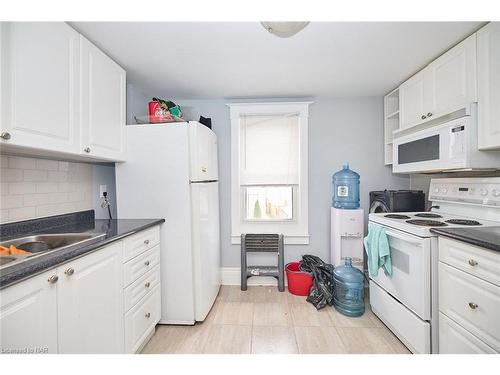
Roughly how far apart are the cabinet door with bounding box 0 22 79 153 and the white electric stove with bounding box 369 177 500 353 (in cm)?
228

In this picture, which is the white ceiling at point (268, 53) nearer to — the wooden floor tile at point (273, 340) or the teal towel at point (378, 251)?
the teal towel at point (378, 251)

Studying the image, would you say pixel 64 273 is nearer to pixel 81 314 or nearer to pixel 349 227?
pixel 81 314

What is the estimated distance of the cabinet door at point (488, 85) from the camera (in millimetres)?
1297

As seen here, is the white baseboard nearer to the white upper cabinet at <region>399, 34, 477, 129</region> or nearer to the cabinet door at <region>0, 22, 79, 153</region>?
the cabinet door at <region>0, 22, 79, 153</region>

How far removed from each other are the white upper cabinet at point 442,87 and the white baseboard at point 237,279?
7.15ft

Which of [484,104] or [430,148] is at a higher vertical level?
[484,104]

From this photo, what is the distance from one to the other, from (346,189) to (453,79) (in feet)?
4.06

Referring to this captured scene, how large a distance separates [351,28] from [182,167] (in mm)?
1529

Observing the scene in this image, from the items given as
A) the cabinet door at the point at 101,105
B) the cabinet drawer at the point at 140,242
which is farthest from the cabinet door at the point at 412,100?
the cabinet door at the point at 101,105

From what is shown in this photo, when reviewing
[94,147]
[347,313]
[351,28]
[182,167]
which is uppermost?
[351,28]
